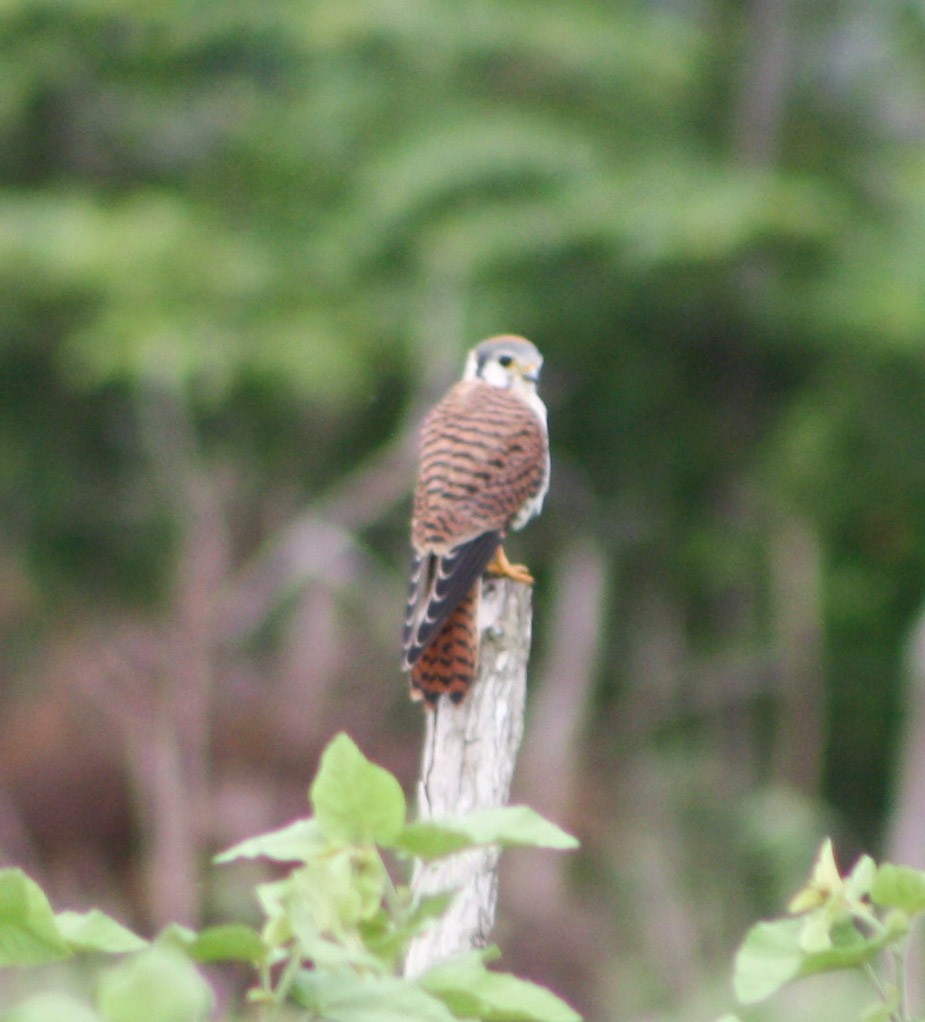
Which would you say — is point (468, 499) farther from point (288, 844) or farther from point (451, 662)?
point (288, 844)

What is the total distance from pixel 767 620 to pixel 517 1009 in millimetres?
7819

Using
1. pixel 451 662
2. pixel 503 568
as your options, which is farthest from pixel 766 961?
pixel 503 568

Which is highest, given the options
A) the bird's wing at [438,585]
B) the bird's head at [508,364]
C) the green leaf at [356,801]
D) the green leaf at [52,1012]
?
the bird's head at [508,364]

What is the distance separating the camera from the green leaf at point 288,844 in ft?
2.73

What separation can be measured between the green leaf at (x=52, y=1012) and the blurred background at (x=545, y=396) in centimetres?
538

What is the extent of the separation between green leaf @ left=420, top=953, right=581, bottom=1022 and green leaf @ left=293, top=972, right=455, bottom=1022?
4cm

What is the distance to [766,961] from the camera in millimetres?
874

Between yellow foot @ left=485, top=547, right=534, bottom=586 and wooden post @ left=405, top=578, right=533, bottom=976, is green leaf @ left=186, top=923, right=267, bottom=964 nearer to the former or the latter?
wooden post @ left=405, top=578, right=533, bottom=976

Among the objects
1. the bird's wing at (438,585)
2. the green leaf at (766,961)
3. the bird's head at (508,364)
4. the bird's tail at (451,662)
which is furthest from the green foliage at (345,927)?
the bird's head at (508,364)

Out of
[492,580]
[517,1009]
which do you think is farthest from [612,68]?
[517,1009]

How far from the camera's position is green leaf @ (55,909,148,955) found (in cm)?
81

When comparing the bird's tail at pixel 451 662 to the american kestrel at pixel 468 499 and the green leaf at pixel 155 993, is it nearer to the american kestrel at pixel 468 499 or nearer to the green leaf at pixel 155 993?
the american kestrel at pixel 468 499

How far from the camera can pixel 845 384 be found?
786 centimetres

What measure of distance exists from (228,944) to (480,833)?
0.13 m
